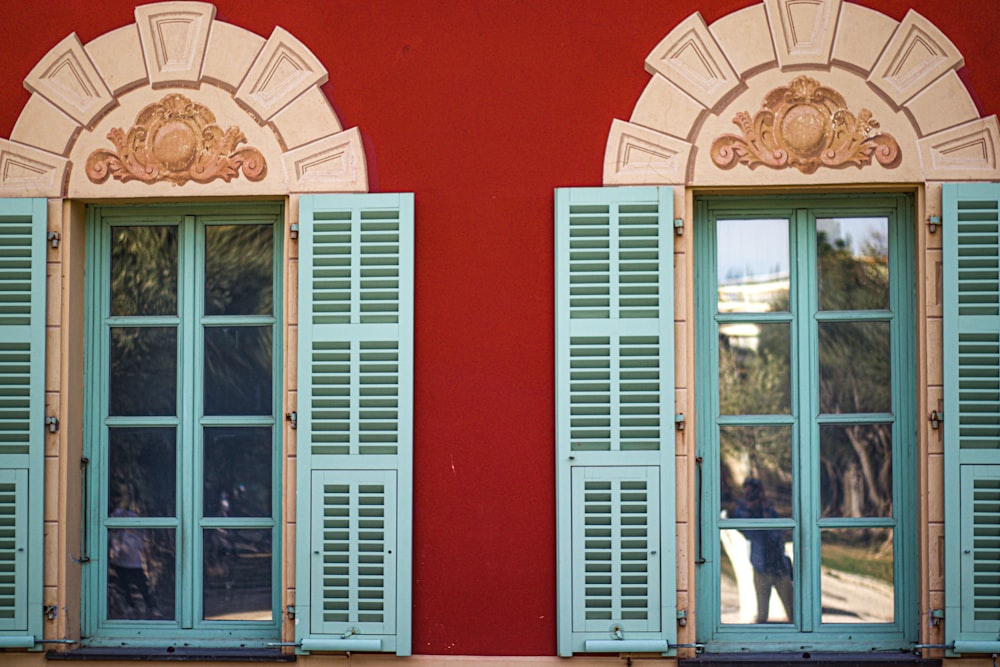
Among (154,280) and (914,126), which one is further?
(154,280)

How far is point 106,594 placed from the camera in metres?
5.41

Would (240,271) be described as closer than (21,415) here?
No

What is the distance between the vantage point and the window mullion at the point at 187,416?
17.6 ft

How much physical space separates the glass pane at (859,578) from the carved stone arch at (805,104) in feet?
4.98

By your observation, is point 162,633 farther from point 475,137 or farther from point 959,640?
point 959,640

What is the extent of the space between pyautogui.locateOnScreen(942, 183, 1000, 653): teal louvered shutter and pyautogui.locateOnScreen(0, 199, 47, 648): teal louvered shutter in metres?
3.81

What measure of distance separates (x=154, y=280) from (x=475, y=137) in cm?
157

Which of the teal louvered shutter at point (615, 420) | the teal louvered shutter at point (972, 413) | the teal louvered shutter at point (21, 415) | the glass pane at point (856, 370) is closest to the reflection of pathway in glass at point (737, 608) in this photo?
the teal louvered shutter at point (615, 420)

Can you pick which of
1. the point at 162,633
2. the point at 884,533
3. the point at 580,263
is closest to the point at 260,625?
the point at 162,633

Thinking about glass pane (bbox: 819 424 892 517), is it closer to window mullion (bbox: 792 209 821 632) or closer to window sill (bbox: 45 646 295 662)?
window mullion (bbox: 792 209 821 632)

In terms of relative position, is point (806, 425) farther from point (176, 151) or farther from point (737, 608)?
point (176, 151)

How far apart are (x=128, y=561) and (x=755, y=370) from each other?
9.43 ft

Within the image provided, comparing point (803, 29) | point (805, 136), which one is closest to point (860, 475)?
point (805, 136)

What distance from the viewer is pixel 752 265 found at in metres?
5.31
